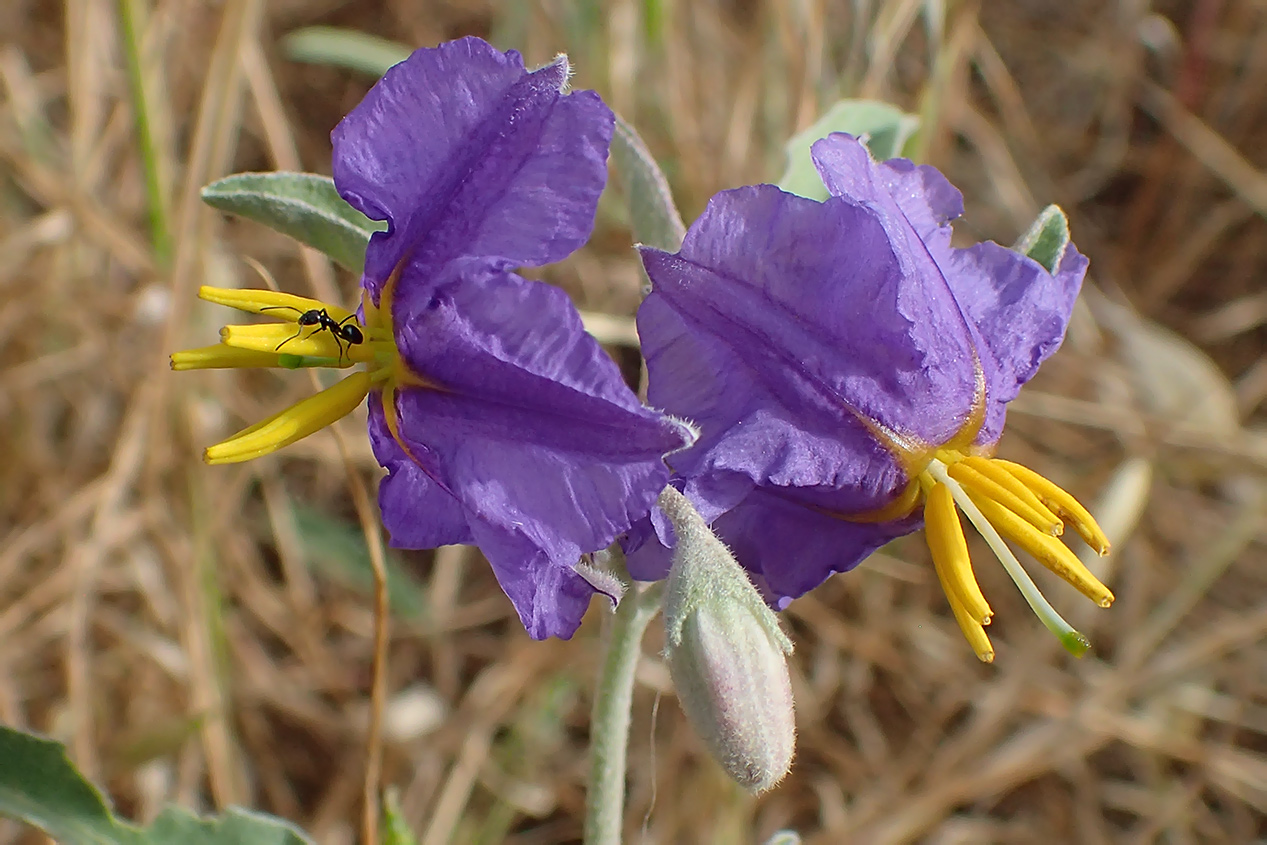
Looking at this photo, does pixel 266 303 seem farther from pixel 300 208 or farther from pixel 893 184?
pixel 893 184

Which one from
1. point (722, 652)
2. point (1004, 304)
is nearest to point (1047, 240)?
point (1004, 304)

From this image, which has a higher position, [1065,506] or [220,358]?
[220,358]

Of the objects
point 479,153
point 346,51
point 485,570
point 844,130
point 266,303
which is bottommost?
point 485,570

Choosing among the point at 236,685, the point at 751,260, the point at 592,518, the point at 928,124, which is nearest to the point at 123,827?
the point at 592,518

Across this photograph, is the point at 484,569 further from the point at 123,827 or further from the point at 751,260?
the point at 751,260

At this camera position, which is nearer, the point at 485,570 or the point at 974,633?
the point at 974,633

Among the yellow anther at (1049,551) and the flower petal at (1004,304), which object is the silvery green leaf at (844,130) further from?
the yellow anther at (1049,551)
